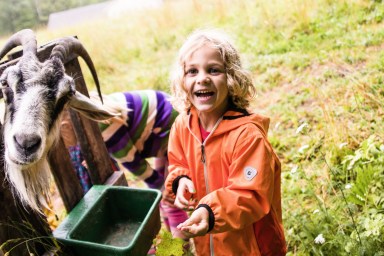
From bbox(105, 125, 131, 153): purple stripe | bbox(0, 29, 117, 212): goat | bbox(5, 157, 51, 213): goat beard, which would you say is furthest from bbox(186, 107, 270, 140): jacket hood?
bbox(105, 125, 131, 153): purple stripe

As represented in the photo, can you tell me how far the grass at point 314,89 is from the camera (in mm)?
2771

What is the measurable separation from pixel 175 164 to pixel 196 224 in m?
0.65

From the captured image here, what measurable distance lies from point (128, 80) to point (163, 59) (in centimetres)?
140

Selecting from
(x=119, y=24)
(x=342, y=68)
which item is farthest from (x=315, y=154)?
(x=119, y=24)

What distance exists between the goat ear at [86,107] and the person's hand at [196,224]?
3.45 ft

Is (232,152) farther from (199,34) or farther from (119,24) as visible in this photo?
(119,24)

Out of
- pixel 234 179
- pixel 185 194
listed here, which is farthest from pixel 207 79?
pixel 185 194

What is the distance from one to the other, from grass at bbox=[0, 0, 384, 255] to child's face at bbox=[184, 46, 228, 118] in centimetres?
42

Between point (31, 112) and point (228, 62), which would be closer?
point (31, 112)

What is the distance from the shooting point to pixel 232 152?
6.10ft

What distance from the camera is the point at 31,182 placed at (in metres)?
1.94

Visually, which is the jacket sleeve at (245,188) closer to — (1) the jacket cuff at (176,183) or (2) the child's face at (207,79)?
(2) the child's face at (207,79)

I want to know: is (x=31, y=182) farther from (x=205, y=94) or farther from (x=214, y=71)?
(x=214, y=71)

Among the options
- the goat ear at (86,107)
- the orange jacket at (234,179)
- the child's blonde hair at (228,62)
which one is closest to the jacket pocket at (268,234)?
the orange jacket at (234,179)
